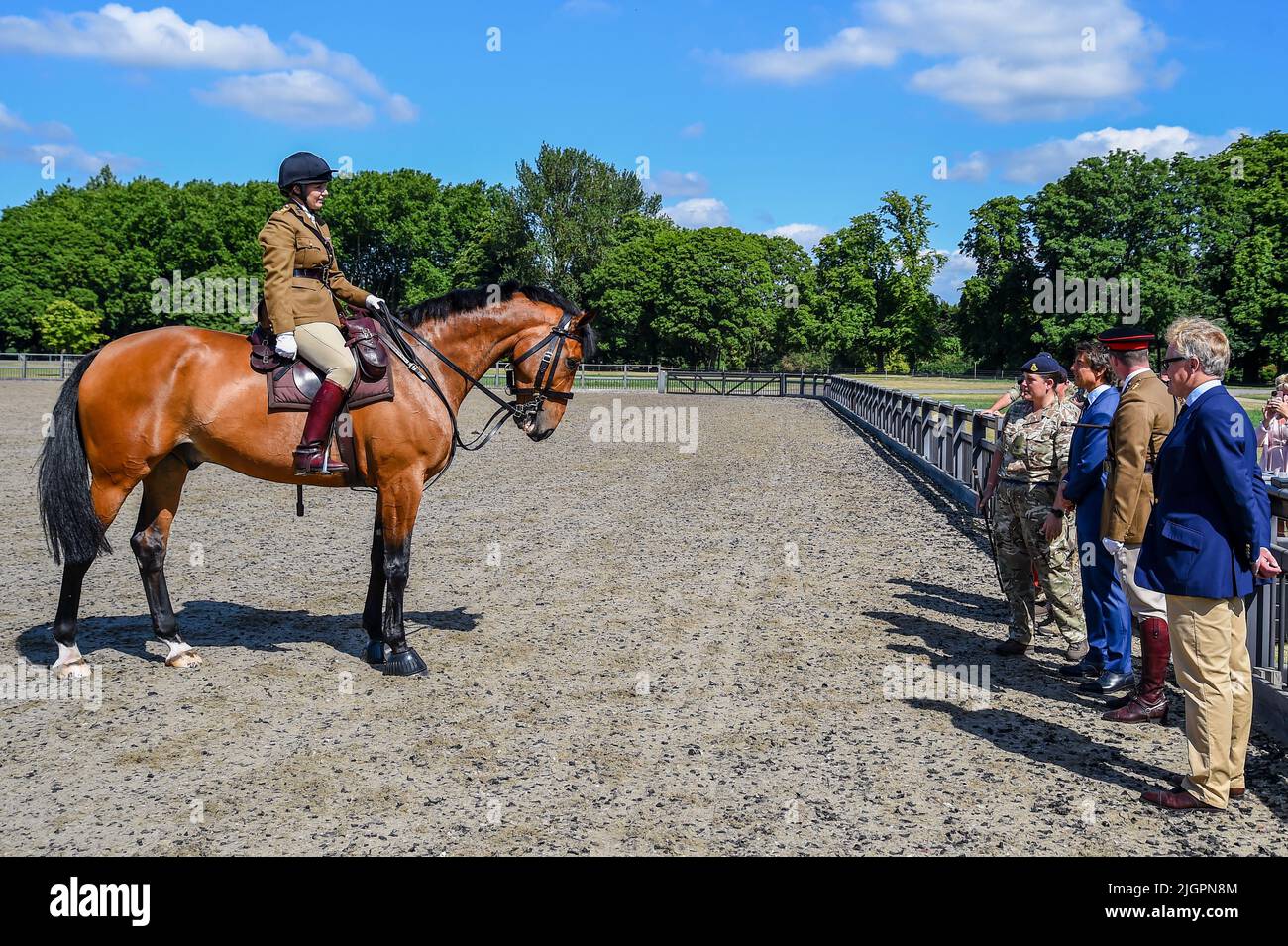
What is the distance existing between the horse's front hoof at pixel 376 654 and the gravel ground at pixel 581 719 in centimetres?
10

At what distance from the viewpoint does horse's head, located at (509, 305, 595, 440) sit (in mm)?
7078

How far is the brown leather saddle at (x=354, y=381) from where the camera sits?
6.51m

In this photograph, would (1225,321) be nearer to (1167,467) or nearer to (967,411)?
(967,411)

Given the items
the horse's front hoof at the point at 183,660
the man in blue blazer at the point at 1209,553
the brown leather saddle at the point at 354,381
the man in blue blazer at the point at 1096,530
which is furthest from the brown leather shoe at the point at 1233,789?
the horse's front hoof at the point at 183,660

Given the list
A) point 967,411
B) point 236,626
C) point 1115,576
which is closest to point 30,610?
point 236,626

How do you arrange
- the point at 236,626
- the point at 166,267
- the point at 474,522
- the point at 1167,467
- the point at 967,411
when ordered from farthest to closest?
1. the point at 166,267
2. the point at 967,411
3. the point at 474,522
4. the point at 236,626
5. the point at 1167,467

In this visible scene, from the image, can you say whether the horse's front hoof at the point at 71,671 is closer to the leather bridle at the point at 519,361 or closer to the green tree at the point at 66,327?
the leather bridle at the point at 519,361

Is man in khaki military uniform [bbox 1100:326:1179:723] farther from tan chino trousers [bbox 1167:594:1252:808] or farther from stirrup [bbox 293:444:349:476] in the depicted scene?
stirrup [bbox 293:444:349:476]

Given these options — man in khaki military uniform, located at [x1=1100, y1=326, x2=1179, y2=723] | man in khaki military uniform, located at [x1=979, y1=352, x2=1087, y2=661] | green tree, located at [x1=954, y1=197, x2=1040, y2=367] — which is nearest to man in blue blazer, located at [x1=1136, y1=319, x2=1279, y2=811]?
man in khaki military uniform, located at [x1=1100, y1=326, x2=1179, y2=723]

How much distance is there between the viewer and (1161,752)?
17.7 ft

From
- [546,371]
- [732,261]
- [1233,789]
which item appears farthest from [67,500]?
[732,261]

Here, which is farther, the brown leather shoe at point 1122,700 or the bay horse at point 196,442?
the bay horse at point 196,442
